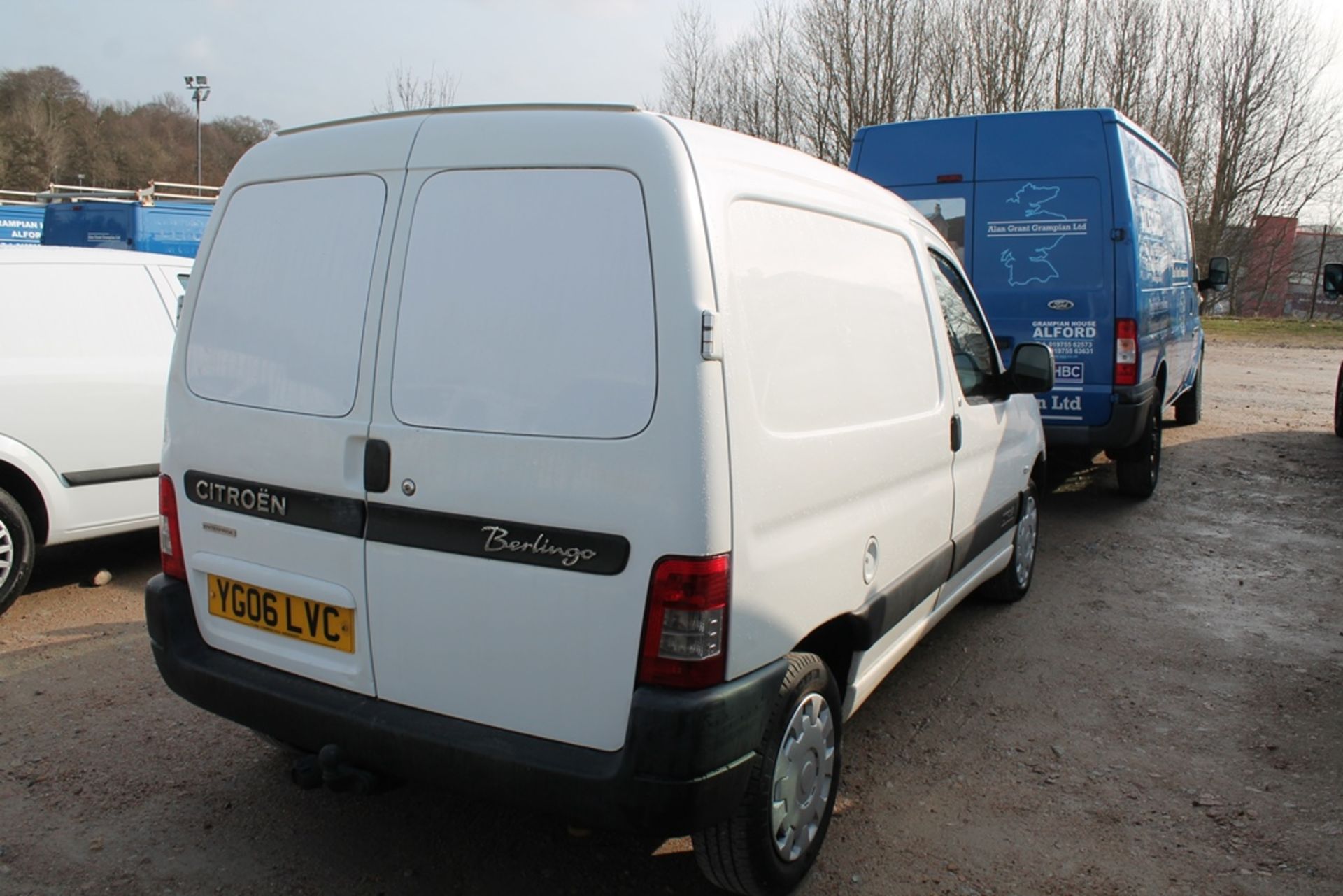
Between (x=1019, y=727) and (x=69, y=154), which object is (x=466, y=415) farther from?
(x=69, y=154)

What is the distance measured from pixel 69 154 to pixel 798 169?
5720 centimetres

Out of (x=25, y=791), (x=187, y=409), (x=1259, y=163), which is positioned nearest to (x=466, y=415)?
(x=187, y=409)

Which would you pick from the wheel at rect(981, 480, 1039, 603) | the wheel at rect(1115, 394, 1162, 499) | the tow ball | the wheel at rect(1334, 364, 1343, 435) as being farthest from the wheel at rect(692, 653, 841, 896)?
the wheel at rect(1334, 364, 1343, 435)

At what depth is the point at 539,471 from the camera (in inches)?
88.6

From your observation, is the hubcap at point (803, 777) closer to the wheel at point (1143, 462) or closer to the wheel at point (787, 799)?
the wheel at point (787, 799)

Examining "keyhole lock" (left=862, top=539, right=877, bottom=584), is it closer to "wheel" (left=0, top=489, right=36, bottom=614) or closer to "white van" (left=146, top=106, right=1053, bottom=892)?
"white van" (left=146, top=106, right=1053, bottom=892)

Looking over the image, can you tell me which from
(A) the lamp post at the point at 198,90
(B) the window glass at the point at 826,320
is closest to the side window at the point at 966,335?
(B) the window glass at the point at 826,320

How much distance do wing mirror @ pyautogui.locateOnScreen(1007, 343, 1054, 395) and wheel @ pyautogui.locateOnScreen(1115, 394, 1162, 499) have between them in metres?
3.55

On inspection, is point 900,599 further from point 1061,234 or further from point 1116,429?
point 1061,234

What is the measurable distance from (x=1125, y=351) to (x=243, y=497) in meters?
5.51

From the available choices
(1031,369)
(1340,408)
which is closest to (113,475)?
(1031,369)

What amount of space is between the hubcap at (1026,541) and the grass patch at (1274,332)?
22478 millimetres

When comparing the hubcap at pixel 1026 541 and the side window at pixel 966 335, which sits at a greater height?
the side window at pixel 966 335

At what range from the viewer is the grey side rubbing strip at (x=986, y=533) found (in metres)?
3.88
